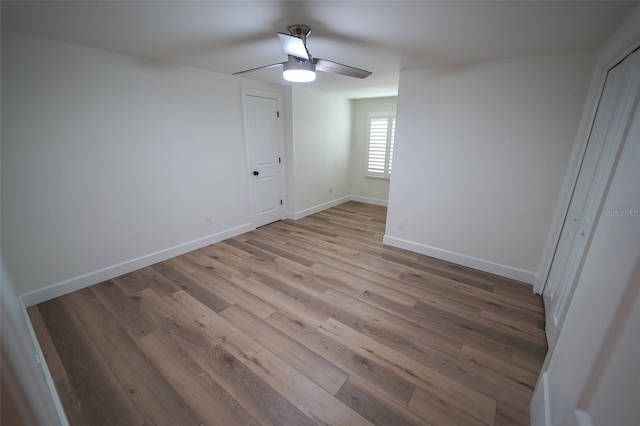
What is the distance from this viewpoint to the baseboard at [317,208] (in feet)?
15.9

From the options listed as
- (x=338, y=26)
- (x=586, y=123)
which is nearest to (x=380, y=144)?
(x=586, y=123)

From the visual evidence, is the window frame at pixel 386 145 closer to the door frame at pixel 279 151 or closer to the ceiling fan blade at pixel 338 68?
the door frame at pixel 279 151

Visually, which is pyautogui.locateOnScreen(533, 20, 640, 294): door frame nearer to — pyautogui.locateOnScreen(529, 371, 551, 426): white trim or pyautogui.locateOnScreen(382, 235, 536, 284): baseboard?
pyautogui.locateOnScreen(382, 235, 536, 284): baseboard

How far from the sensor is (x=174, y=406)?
1.51 meters

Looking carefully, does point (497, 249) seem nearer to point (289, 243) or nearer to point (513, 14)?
point (513, 14)

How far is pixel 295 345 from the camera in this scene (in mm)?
1961

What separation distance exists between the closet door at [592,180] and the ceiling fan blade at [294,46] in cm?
199

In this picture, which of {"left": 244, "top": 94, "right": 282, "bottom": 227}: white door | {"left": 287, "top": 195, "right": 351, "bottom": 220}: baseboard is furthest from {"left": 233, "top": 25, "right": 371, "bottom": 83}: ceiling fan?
{"left": 287, "top": 195, "right": 351, "bottom": 220}: baseboard

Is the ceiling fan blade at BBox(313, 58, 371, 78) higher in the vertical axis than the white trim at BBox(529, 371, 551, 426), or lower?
higher

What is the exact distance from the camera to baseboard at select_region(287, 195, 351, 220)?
4840mm

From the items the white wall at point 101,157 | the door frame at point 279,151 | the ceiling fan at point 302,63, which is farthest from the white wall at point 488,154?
the white wall at point 101,157

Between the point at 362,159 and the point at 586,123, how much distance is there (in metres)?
4.01

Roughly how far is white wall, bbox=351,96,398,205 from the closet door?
12.1 feet

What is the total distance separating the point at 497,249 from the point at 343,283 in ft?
6.07
